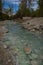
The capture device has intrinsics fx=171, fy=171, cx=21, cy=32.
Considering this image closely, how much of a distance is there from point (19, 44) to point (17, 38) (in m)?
0.21

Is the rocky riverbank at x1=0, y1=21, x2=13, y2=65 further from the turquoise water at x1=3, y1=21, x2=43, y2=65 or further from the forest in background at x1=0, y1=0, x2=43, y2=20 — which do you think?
the forest in background at x1=0, y1=0, x2=43, y2=20

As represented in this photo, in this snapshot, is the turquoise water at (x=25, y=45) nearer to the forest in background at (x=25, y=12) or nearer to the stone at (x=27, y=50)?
the stone at (x=27, y=50)

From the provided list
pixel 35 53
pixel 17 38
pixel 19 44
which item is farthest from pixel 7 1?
pixel 35 53

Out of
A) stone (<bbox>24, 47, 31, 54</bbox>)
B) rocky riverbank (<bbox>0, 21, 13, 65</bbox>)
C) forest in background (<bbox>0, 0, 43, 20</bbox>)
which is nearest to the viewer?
rocky riverbank (<bbox>0, 21, 13, 65</bbox>)

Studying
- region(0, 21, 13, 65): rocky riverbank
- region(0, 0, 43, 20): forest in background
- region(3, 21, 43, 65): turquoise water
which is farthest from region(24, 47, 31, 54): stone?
region(0, 0, 43, 20): forest in background

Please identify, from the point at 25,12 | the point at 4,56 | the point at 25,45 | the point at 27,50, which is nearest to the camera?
the point at 4,56

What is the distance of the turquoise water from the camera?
1311mm

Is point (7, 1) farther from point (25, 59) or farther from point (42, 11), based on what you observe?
point (25, 59)

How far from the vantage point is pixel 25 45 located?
1.63 meters

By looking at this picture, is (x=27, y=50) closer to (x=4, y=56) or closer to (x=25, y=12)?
(x=4, y=56)

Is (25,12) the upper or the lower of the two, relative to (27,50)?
lower

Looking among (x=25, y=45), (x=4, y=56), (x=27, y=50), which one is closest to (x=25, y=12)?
(x=25, y=45)

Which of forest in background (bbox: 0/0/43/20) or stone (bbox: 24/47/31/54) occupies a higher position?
stone (bbox: 24/47/31/54)

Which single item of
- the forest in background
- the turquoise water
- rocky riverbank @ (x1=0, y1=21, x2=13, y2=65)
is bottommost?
the forest in background
